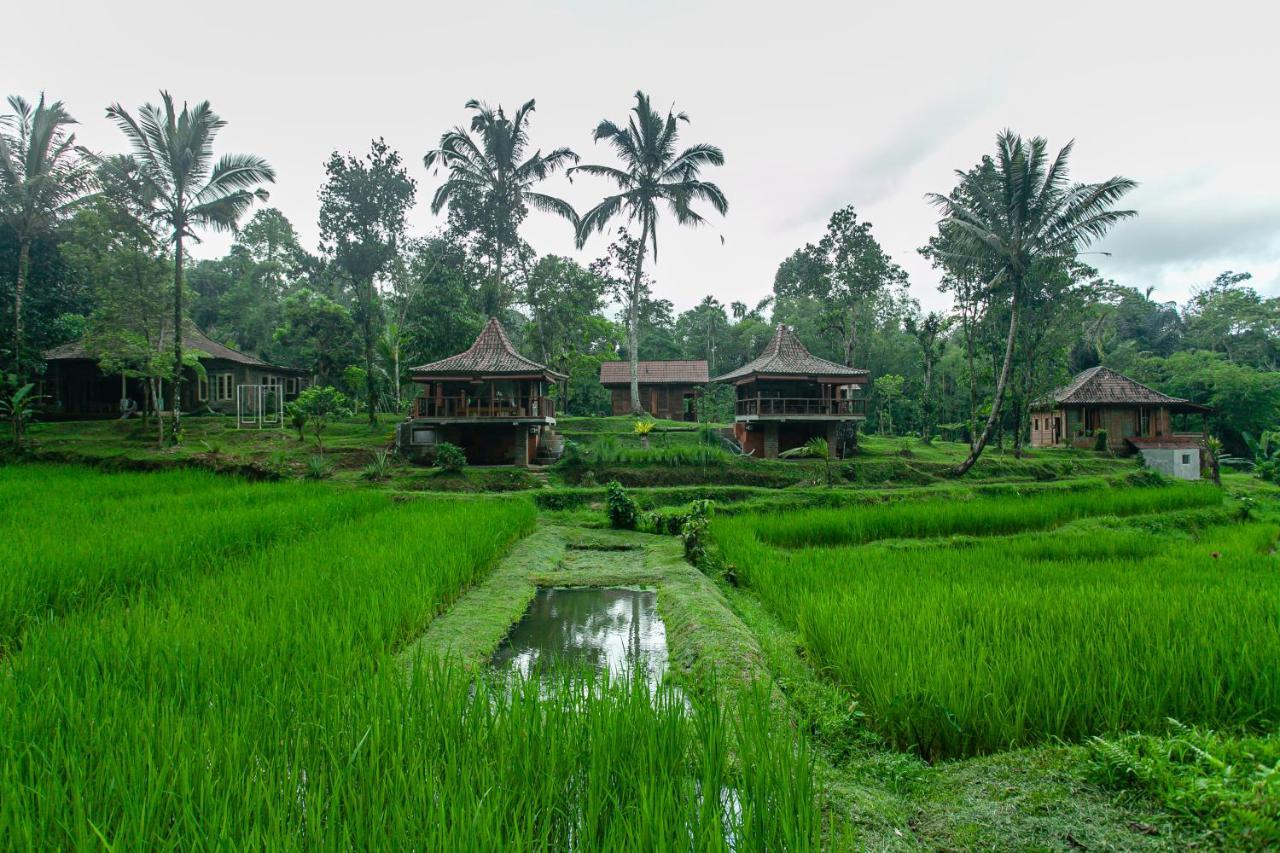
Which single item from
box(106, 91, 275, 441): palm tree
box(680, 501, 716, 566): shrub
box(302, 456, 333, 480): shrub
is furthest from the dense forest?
box(680, 501, 716, 566): shrub

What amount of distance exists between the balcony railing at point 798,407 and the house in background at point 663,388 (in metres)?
9.27

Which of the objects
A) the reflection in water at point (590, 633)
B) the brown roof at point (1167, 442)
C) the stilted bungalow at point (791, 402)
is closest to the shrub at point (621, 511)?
the reflection in water at point (590, 633)

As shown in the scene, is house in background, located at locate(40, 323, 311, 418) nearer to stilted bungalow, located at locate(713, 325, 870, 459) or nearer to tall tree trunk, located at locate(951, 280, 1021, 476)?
stilted bungalow, located at locate(713, 325, 870, 459)

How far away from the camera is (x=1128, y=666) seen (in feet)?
12.1

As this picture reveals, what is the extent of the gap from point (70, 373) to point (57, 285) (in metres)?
3.34

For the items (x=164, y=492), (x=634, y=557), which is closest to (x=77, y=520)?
(x=164, y=492)

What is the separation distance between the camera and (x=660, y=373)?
31547mm

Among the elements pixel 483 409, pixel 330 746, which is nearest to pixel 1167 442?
pixel 483 409

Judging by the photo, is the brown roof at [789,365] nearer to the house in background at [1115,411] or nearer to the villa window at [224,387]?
the house in background at [1115,411]

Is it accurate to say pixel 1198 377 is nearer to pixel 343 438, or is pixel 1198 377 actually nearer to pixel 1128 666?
pixel 1128 666

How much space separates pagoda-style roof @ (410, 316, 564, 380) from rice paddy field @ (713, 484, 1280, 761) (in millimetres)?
11828

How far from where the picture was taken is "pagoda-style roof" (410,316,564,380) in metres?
19.0

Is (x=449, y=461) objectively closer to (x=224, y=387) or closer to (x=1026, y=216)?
(x=224, y=387)

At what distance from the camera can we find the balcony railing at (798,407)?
68.9 ft
